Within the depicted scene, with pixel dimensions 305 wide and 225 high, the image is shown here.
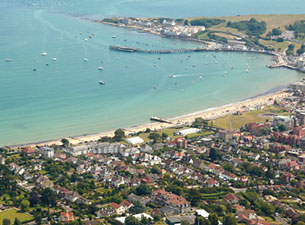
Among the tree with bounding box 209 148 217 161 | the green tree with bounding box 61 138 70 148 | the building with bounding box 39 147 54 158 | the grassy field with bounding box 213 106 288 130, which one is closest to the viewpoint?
the building with bounding box 39 147 54 158

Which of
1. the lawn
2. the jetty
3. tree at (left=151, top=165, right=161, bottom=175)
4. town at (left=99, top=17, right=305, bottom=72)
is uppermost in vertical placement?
town at (left=99, top=17, right=305, bottom=72)

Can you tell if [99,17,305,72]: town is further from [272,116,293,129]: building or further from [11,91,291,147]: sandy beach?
[272,116,293,129]: building

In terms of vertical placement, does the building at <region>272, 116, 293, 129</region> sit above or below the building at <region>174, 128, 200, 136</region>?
above

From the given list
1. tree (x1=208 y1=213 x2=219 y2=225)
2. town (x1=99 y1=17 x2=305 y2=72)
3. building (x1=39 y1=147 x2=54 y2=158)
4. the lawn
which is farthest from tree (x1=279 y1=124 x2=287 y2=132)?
town (x1=99 y1=17 x2=305 y2=72)

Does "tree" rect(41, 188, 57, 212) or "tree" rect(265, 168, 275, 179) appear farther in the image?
"tree" rect(265, 168, 275, 179)

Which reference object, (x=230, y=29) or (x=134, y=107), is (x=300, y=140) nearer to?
(x=134, y=107)

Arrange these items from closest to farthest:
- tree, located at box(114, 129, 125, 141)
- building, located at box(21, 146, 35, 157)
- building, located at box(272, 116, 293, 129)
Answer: building, located at box(21, 146, 35, 157) → tree, located at box(114, 129, 125, 141) → building, located at box(272, 116, 293, 129)
